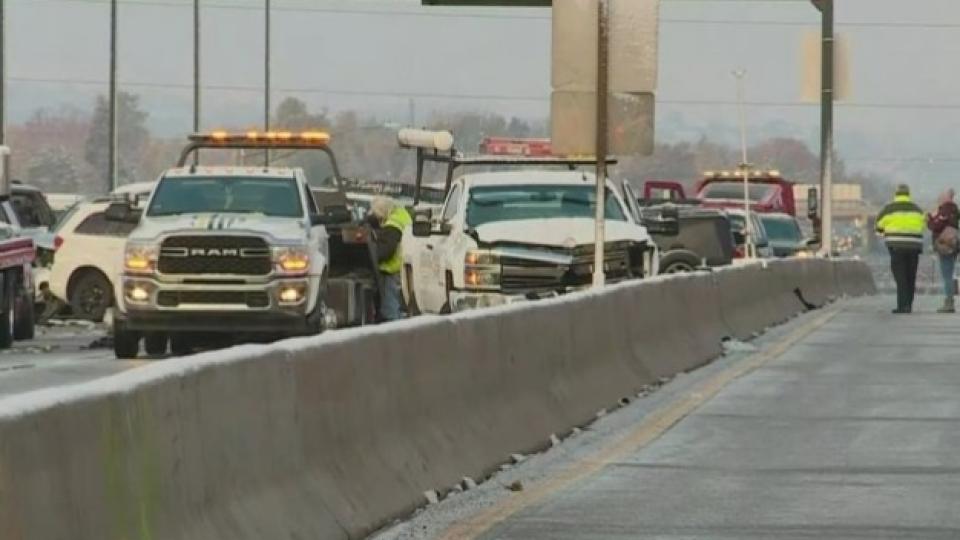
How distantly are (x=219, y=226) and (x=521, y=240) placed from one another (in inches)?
125

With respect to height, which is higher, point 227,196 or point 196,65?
point 196,65

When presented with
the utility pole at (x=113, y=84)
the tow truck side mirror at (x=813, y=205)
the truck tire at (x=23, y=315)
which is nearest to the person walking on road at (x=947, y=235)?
the truck tire at (x=23, y=315)

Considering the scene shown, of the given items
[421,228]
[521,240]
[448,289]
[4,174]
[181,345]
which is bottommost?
[181,345]

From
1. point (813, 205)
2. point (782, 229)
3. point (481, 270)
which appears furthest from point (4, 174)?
point (813, 205)

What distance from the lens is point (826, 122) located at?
185ft

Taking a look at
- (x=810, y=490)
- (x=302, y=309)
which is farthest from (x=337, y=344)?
(x=302, y=309)

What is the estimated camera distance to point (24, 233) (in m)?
32.3

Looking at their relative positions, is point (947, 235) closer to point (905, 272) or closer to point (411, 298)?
point (905, 272)

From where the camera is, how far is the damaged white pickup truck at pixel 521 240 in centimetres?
2670

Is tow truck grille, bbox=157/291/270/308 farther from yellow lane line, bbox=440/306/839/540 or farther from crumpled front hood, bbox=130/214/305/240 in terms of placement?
yellow lane line, bbox=440/306/839/540

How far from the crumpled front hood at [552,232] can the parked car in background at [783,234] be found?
30.0m

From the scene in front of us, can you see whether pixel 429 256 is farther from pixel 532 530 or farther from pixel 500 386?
pixel 532 530

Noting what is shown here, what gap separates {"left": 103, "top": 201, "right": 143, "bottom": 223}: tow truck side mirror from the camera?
86.7 ft

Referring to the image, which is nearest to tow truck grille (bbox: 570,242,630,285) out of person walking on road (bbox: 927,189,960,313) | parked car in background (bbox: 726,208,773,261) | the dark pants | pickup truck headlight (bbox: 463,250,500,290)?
pickup truck headlight (bbox: 463,250,500,290)
